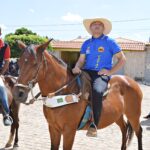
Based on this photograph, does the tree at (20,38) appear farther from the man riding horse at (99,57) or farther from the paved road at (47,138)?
the man riding horse at (99,57)

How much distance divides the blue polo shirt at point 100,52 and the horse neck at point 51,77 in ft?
1.97

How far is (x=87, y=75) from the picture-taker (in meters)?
5.17

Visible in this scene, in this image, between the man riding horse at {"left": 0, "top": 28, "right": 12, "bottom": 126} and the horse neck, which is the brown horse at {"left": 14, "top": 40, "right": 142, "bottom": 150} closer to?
the horse neck

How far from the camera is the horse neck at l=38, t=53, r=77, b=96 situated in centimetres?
466

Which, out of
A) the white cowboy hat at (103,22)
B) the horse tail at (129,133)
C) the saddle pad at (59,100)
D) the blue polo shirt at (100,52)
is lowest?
the horse tail at (129,133)

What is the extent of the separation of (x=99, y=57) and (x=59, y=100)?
1.02m

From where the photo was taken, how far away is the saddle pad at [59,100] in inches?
185

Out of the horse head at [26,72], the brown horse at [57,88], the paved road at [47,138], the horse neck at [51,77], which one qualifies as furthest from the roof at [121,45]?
the horse head at [26,72]

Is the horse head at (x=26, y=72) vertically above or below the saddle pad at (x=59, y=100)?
above

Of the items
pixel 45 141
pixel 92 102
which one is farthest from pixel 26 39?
pixel 92 102

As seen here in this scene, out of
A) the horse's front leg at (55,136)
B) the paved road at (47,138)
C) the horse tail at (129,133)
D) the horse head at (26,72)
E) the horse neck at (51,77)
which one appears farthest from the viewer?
the paved road at (47,138)

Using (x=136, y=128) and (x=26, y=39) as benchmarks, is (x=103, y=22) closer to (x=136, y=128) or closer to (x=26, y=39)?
(x=136, y=128)

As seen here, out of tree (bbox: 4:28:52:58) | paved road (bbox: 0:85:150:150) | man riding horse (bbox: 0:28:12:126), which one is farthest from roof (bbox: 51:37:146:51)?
man riding horse (bbox: 0:28:12:126)

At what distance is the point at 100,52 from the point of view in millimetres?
5195
